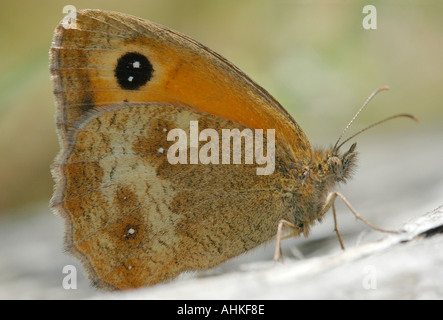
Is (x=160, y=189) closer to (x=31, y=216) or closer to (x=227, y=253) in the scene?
(x=227, y=253)

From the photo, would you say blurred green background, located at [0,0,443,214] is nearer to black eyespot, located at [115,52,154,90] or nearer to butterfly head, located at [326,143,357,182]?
butterfly head, located at [326,143,357,182]

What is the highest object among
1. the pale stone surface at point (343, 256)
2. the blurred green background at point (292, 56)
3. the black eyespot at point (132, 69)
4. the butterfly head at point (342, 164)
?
the blurred green background at point (292, 56)

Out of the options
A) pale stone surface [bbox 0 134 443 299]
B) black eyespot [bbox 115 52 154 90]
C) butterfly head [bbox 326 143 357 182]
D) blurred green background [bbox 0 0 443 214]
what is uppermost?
blurred green background [bbox 0 0 443 214]

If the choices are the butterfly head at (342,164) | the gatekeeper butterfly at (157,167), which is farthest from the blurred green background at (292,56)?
the gatekeeper butterfly at (157,167)

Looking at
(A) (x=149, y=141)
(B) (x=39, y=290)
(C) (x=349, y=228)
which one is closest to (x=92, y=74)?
(A) (x=149, y=141)

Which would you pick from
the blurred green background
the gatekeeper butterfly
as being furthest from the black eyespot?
the blurred green background

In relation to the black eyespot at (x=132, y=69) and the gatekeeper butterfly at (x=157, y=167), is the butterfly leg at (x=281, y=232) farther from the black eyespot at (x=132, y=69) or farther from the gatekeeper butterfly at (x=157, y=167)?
the black eyespot at (x=132, y=69)
